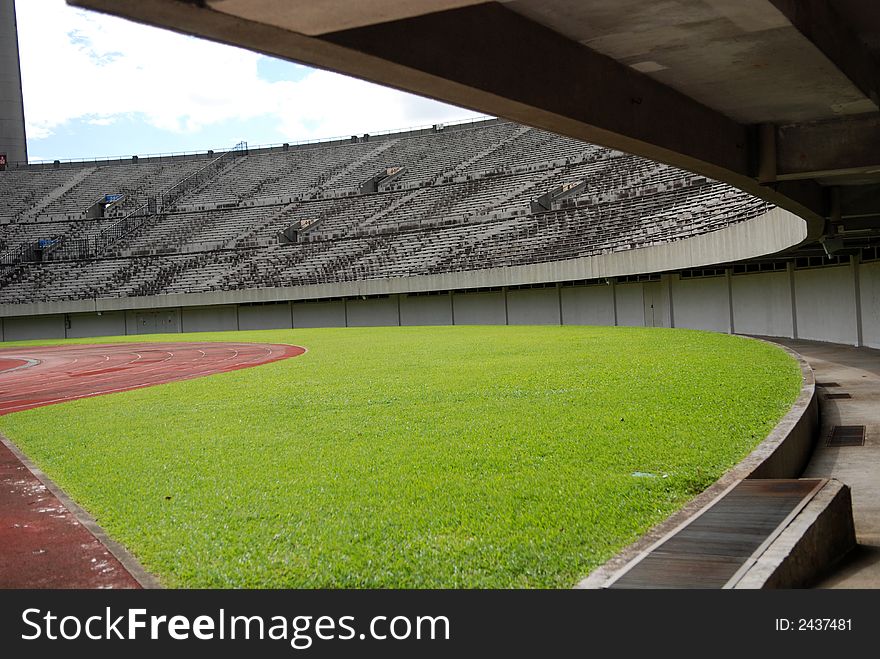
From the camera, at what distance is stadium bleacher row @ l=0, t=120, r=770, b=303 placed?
51.9 meters

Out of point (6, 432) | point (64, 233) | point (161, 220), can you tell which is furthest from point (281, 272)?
point (6, 432)

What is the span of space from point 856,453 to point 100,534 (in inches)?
354

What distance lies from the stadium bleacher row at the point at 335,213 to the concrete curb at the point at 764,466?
3099 cm

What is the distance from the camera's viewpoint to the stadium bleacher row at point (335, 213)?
51906mm

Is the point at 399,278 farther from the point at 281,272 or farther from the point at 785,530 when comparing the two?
the point at 785,530

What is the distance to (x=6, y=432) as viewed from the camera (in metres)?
14.8

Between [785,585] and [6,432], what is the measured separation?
1298cm

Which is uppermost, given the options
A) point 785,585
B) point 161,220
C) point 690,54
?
point 161,220

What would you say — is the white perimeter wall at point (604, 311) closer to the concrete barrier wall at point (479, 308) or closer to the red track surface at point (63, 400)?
the concrete barrier wall at point (479, 308)

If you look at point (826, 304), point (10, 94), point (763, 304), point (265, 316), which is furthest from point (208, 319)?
point (826, 304)

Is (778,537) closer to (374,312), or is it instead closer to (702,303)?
(702,303)

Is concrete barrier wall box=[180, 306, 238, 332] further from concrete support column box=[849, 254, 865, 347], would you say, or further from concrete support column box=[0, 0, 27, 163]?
concrete support column box=[849, 254, 865, 347]

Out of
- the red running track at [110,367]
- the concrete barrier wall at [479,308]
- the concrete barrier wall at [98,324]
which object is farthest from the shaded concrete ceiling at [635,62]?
the concrete barrier wall at [98,324]

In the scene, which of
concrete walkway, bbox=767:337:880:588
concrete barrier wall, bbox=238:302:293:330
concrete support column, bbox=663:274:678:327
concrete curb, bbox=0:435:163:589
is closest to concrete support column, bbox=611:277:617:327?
concrete support column, bbox=663:274:678:327
